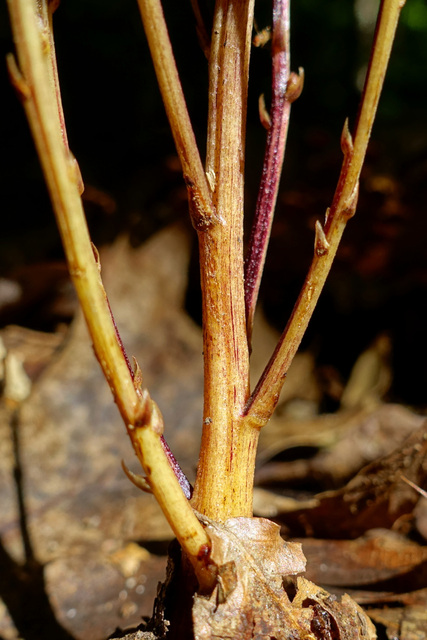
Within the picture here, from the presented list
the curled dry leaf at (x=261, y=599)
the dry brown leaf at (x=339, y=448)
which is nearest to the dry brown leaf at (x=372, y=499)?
the dry brown leaf at (x=339, y=448)

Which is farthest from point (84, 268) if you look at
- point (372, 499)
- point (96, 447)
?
point (96, 447)

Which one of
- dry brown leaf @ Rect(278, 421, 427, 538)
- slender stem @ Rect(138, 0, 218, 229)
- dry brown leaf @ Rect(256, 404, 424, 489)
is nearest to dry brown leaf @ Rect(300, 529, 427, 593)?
dry brown leaf @ Rect(278, 421, 427, 538)

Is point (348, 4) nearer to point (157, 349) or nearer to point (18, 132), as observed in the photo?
point (18, 132)

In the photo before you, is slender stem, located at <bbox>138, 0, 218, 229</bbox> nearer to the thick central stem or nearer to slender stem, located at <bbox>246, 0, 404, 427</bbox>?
the thick central stem

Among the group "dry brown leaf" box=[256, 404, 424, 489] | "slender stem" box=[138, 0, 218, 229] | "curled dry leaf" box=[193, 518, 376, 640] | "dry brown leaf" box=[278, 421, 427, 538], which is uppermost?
"slender stem" box=[138, 0, 218, 229]

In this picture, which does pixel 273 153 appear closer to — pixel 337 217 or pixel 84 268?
pixel 337 217

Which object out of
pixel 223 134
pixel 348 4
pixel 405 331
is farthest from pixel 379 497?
pixel 348 4
